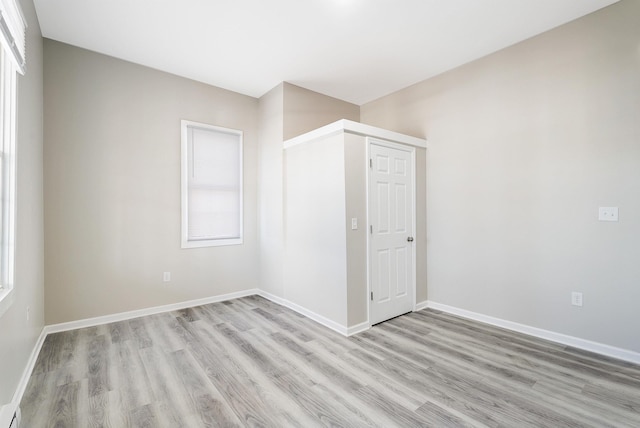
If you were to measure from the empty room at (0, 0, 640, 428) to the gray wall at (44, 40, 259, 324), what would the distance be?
0.02 meters

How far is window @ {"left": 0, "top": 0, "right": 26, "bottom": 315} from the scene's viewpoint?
1.80 meters

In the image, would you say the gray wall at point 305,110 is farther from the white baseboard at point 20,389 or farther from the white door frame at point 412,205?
the white baseboard at point 20,389

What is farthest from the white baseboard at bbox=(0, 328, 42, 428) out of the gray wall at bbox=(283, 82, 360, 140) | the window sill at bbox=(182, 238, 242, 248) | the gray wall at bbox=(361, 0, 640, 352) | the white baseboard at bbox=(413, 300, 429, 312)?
the gray wall at bbox=(361, 0, 640, 352)

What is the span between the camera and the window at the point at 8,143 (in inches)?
70.7

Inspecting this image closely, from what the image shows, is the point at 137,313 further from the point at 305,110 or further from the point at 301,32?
the point at 301,32

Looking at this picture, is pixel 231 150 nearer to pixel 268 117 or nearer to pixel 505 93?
pixel 268 117

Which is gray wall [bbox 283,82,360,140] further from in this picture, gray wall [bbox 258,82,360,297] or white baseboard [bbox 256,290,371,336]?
white baseboard [bbox 256,290,371,336]

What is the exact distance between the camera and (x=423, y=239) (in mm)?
3777

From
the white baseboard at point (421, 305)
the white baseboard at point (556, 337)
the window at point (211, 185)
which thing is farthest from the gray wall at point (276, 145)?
the white baseboard at point (556, 337)

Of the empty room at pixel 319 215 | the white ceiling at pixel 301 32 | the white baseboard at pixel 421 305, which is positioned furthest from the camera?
the white baseboard at pixel 421 305

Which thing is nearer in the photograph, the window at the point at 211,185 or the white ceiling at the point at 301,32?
the white ceiling at the point at 301,32

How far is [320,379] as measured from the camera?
2.19 m

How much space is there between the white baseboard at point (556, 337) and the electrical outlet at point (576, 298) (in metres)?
0.31

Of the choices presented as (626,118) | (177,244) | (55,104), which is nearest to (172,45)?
(55,104)
